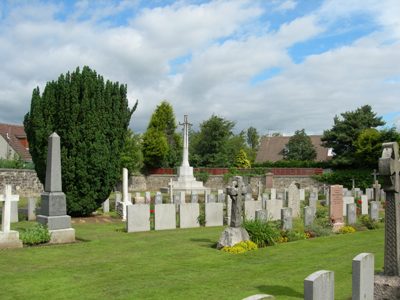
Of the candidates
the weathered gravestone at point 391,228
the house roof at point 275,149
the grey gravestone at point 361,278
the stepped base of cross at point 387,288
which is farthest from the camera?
the house roof at point 275,149

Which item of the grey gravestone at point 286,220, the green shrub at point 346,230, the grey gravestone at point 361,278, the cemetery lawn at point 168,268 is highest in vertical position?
the grey gravestone at point 361,278

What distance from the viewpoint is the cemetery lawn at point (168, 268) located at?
22.9ft

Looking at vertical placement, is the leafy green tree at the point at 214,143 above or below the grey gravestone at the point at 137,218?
above

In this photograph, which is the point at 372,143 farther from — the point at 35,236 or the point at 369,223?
the point at 35,236

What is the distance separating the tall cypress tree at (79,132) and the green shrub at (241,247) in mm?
7936

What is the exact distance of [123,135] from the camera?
1802 centimetres

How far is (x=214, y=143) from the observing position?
182 feet

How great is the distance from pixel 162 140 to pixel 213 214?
3409 cm

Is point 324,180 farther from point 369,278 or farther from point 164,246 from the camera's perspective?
point 369,278

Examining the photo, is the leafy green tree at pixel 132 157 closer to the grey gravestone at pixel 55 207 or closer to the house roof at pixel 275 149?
the house roof at pixel 275 149

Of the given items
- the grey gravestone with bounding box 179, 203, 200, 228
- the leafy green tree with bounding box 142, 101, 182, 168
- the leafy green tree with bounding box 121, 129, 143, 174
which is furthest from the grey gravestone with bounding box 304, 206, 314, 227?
the leafy green tree with bounding box 142, 101, 182, 168

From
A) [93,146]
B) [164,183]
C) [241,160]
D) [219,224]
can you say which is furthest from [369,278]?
[241,160]

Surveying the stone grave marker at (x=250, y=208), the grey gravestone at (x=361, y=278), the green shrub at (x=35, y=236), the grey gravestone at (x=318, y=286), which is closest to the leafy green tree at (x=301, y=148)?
the stone grave marker at (x=250, y=208)

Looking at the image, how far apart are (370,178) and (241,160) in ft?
67.7
